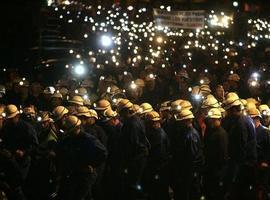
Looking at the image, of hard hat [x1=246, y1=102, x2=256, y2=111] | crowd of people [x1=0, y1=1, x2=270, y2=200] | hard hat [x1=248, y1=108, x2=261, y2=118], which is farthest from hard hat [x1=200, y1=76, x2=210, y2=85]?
hard hat [x1=248, y1=108, x2=261, y2=118]

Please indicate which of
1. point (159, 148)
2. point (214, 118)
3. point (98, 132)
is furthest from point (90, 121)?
point (214, 118)

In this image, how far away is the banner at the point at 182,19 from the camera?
2192 cm

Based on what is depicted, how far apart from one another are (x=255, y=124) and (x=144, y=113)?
2685mm

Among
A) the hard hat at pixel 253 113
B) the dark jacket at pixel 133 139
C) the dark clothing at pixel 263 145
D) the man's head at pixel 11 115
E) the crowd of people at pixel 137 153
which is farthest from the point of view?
the man's head at pixel 11 115

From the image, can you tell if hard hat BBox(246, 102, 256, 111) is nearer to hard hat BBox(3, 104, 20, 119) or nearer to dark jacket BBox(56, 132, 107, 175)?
dark jacket BBox(56, 132, 107, 175)

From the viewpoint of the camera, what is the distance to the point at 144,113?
13914 mm

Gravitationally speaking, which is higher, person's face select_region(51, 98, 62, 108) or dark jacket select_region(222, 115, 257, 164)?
dark jacket select_region(222, 115, 257, 164)

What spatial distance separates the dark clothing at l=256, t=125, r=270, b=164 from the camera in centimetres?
1221

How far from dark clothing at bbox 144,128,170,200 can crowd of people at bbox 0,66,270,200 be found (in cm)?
2

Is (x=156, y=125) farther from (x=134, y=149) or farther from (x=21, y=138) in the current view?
(x=21, y=138)

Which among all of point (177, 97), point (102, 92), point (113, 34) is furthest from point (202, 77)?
point (113, 34)

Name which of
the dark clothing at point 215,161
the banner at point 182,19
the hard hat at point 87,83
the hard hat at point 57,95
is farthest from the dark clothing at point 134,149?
the banner at point 182,19

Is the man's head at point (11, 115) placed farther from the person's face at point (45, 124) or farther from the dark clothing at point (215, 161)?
the dark clothing at point (215, 161)

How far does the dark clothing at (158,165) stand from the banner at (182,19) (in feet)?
31.8
